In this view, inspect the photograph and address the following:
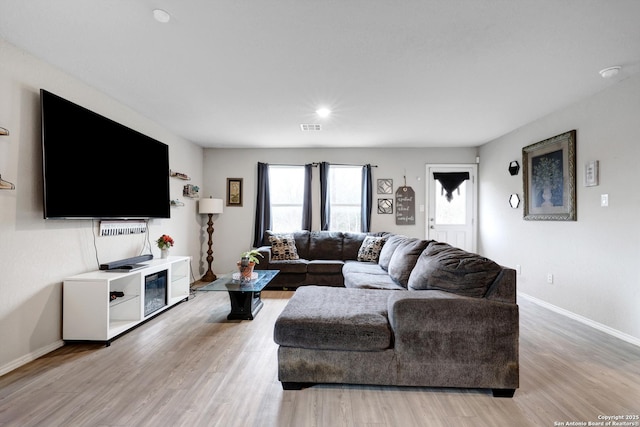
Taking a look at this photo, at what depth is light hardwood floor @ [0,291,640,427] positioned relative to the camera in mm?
1607

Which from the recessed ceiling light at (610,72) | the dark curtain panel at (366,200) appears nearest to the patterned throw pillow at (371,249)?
the dark curtain panel at (366,200)

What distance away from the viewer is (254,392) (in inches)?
72.7

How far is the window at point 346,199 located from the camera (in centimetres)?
534

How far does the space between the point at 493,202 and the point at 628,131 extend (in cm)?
215

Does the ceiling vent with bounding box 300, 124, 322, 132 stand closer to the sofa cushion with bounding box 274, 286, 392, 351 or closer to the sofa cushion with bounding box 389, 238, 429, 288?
the sofa cushion with bounding box 389, 238, 429, 288

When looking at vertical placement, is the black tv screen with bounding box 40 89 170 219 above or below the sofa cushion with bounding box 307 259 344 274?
above

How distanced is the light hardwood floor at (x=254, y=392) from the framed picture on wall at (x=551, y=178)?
4.81ft

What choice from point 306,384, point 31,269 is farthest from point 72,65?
point 306,384

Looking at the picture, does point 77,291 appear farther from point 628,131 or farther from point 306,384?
point 628,131

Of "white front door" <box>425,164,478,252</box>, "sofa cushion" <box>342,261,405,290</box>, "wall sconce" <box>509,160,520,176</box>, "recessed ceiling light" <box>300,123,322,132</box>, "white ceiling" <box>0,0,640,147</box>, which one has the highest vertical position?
"white ceiling" <box>0,0,640,147</box>

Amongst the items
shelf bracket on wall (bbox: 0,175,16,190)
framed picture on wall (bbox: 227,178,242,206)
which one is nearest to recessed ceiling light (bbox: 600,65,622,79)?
shelf bracket on wall (bbox: 0,175,16,190)

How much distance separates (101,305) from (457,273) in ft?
9.45

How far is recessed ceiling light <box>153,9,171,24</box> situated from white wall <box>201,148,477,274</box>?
3.42 m

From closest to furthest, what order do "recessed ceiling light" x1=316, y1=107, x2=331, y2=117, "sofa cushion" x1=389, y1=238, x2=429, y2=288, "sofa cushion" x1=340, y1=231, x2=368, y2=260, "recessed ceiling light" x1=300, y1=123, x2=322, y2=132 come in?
"sofa cushion" x1=389, y1=238, x2=429, y2=288
"recessed ceiling light" x1=316, y1=107, x2=331, y2=117
"recessed ceiling light" x1=300, y1=123, x2=322, y2=132
"sofa cushion" x1=340, y1=231, x2=368, y2=260
